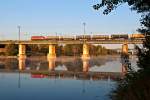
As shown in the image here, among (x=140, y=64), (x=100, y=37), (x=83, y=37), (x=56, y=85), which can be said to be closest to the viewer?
(x=140, y=64)

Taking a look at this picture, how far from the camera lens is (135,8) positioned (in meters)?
13.3

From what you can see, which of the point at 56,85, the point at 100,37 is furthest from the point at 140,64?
the point at 100,37

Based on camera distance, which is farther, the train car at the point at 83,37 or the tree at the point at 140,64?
the train car at the point at 83,37

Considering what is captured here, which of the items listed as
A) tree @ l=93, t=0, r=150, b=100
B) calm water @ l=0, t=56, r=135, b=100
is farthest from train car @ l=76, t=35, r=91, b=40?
tree @ l=93, t=0, r=150, b=100

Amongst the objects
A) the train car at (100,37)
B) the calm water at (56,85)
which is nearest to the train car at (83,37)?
the train car at (100,37)

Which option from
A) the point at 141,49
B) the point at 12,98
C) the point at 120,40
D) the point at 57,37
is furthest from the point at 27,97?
the point at 57,37

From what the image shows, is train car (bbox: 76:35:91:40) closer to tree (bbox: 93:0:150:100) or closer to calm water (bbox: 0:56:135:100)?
calm water (bbox: 0:56:135:100)

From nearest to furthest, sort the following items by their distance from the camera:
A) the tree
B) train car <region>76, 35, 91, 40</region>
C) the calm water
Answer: the tree, the calm water, train car <region>76, 35, 91, 40</region>

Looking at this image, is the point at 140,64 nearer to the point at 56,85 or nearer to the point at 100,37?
the point at 56,85

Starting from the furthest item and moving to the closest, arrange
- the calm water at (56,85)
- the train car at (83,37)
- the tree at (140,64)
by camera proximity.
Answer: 1. the train car at (83,37)
2. the calm water at (56,85)
3. the tree at (140,64)

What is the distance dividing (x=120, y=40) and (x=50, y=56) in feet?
75.1

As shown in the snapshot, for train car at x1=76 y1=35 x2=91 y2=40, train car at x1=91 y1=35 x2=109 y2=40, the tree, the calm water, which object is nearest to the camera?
the tree

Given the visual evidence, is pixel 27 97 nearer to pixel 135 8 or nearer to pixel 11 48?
pixel 135 8

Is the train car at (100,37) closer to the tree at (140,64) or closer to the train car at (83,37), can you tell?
the train car at (83,37)
